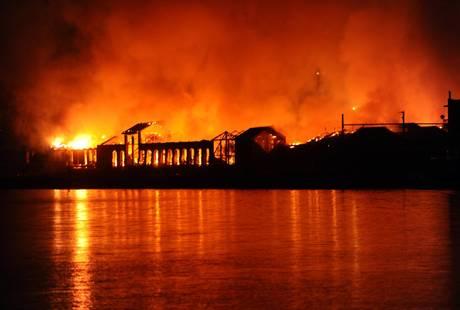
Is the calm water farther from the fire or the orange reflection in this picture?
Result: the fire

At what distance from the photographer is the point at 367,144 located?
69.9 meters

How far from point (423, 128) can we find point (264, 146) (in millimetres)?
16782

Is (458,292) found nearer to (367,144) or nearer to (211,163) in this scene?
(367,144)

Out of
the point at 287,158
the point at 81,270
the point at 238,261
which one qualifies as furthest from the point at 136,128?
the point at 81,270

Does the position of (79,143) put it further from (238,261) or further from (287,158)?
(238,261)

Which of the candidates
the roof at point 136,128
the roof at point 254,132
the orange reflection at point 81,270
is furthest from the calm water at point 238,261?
the roof at point 136,128

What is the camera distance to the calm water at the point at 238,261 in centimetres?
1216

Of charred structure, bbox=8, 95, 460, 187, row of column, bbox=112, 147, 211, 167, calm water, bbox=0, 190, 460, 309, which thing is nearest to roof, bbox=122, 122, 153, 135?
charred structure, bbox=8, 95, 460, 187

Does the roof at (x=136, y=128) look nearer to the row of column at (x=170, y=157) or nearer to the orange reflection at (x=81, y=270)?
the row of column at (x=170, y=157)

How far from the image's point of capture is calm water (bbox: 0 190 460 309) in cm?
1216

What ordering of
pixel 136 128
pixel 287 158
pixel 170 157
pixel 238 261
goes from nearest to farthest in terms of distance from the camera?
pixel 238 261
pixel 287 158
pixel 170 157
pixel 136 128

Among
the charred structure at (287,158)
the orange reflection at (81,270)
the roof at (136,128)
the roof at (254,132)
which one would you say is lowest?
the orange reflection at (81,270)

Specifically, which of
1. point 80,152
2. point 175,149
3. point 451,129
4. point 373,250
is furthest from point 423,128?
point 373,250

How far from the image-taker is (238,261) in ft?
53.3
